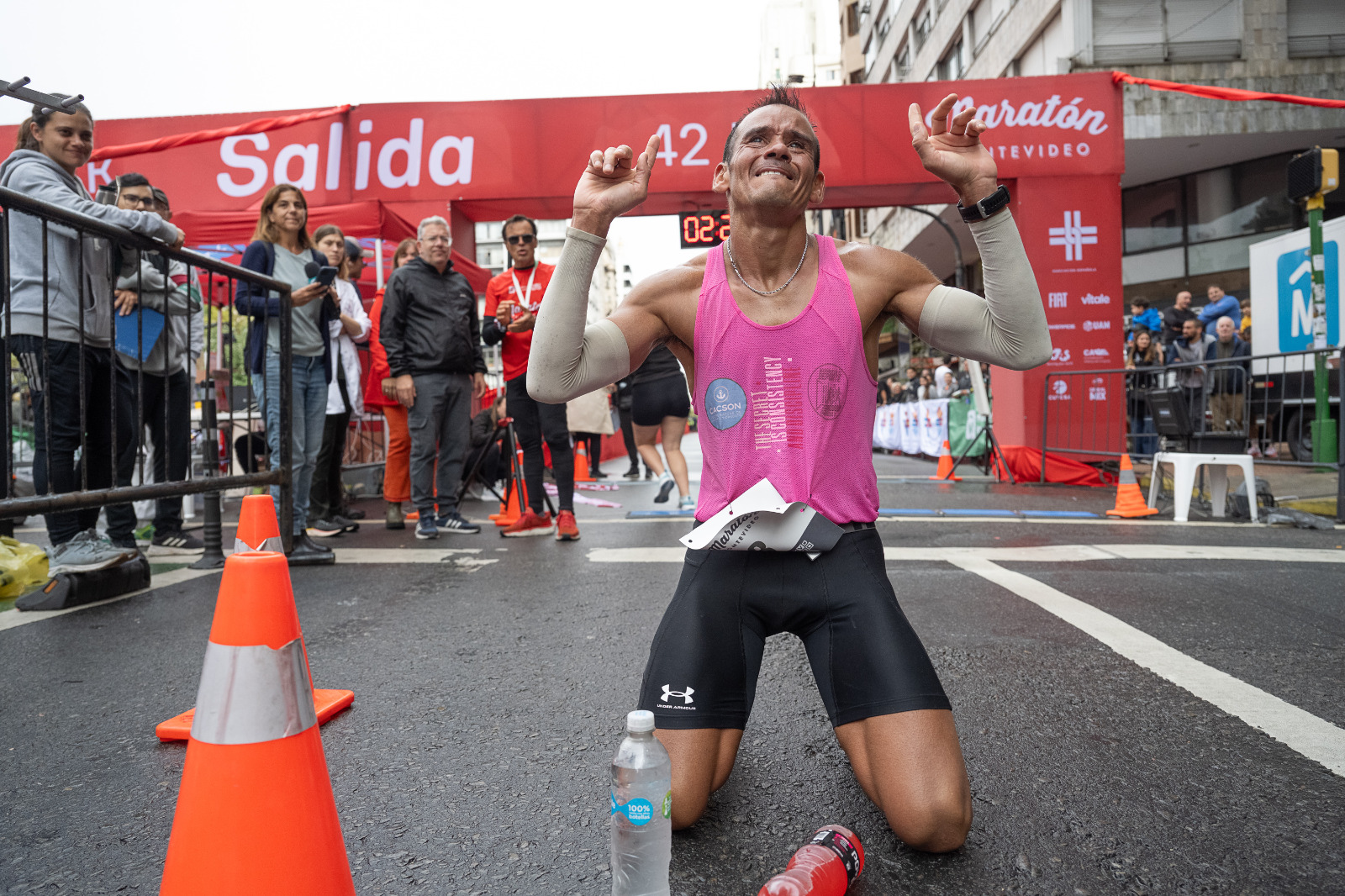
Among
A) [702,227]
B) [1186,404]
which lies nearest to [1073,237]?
[1186,404]

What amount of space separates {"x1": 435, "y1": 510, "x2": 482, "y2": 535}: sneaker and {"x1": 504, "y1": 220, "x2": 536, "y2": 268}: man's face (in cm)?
197

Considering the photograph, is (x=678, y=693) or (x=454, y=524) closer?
(x=678, y=693)

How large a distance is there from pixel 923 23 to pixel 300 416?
98.2 ft

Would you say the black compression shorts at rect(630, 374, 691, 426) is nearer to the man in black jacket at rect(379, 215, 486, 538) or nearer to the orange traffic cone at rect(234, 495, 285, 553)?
the man in black jacket at rect(379, 215, 486, 538)

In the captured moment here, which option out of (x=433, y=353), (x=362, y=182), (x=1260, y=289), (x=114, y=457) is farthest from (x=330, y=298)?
(x=1260, y=289)

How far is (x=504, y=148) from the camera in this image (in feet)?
37.9

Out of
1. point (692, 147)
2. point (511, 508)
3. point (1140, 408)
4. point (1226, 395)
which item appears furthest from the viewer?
point (692, 147)

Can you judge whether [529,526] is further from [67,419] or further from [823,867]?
[823,867]

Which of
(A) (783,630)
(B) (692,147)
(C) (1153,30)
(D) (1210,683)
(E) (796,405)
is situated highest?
(C) (1153,30)

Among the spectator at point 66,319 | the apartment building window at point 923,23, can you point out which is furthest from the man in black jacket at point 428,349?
the apartment building window at point 923,23

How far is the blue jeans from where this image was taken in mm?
5355

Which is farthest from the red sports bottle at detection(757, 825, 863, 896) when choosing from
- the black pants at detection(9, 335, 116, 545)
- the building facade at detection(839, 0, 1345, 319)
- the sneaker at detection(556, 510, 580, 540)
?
the building facade at detection(839, 0, 1345, 319)

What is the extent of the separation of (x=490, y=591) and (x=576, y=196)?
2.77 meters

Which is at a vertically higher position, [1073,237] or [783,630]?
[1073,237]
